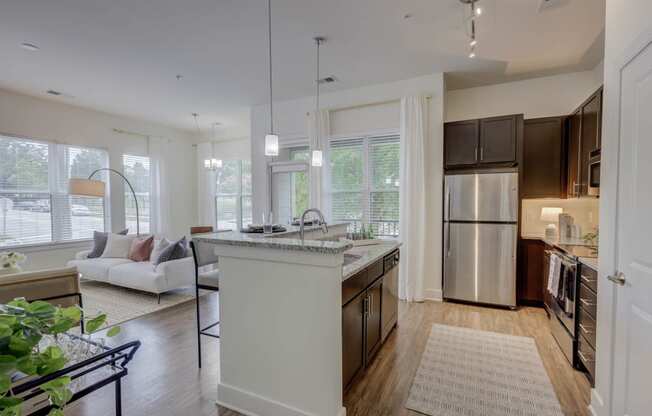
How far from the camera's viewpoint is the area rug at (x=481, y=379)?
211 centimetres

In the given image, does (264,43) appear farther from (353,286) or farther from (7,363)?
(7,363)

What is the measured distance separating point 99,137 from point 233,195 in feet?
9.56

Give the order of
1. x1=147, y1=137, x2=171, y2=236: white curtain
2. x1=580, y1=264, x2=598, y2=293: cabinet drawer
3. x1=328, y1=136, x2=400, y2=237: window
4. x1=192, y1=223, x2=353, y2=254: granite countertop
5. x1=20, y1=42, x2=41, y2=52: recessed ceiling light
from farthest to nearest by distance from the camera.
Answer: x1=147, y1=137, x2=171, y2=236: white curtain → x1=328, y1=136, x2=400, y2=237: window → x1=20, y1=42, x2=41, y2=52: recessed ceiling light → x1=580, y1=264, x2=598, y2=293: cabinet drawer → x1=192, y1=223, x2=353, y2=254: granite countertop

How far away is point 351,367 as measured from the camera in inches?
86.4

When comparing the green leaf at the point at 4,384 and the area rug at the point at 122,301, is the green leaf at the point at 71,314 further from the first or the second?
the area rug at the point at 122,301

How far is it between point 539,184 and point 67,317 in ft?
16.3

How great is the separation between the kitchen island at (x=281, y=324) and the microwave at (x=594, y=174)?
2.72 meters

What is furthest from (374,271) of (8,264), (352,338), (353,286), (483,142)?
(8,264)

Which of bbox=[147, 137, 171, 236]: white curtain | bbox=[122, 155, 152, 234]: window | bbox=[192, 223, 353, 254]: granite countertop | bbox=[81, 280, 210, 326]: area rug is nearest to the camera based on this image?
bbox=[192, 223, 353, 254]: granite countertop

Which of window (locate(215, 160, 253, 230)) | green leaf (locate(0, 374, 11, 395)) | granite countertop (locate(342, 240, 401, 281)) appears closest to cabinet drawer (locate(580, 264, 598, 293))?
granite countertop (locate(342, 240, 401, 281))

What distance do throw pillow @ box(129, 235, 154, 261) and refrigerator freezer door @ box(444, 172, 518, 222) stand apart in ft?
15.8

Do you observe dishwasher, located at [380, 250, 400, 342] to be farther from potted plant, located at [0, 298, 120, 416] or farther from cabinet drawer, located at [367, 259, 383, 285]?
potted plant, located at [0, 298, 120, 416]

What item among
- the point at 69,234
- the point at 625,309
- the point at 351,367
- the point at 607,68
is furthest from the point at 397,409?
the point at 69,234

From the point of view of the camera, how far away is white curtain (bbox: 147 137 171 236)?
7.18m
